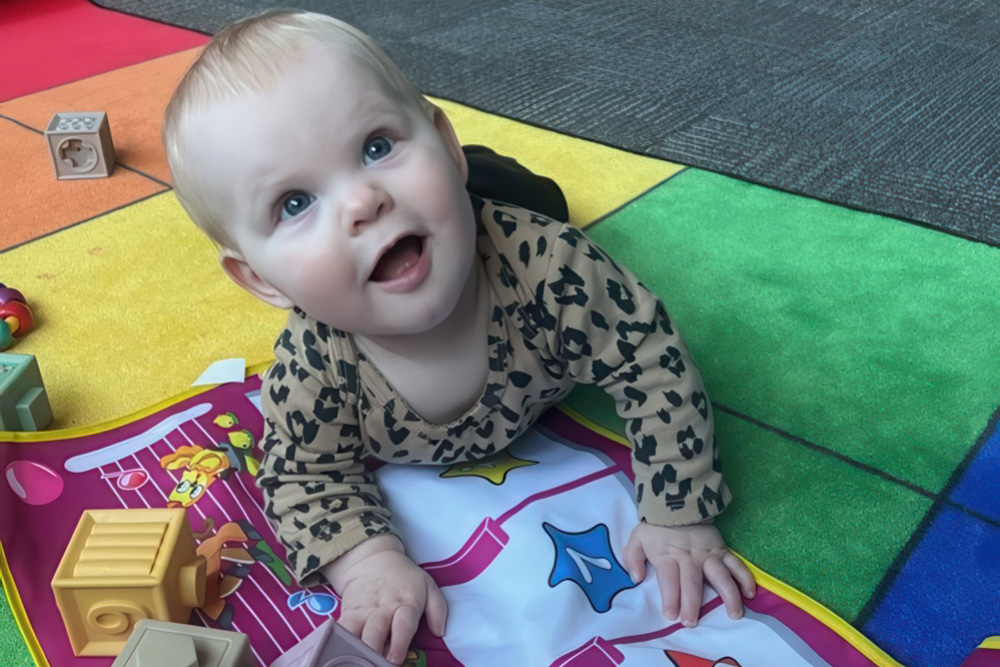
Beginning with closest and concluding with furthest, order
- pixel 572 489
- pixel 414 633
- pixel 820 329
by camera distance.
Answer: pixel 414 633 → pixel 572 489 → pixel 820 329

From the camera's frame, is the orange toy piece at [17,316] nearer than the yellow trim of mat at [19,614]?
No

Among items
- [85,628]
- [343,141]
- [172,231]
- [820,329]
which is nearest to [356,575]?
[85,628]

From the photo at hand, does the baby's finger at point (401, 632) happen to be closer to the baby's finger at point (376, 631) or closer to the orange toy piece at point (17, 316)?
the baby's finger at point (376, 631)

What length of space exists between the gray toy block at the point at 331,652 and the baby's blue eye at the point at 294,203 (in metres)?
0.26

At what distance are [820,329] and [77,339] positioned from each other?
81 cm

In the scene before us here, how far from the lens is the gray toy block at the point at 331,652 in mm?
559

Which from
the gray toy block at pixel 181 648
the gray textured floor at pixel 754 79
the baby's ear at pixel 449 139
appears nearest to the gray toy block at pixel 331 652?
the gray toy block at pixel 181 648

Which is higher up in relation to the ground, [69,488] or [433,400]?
[433,400]

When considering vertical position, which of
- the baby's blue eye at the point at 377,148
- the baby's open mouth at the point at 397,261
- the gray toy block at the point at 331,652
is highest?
the baby's blue eye at the point at 377,148

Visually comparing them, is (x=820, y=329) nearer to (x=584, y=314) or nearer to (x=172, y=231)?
(x=584, y=314)

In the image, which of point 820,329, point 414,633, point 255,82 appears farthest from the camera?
point 820,329

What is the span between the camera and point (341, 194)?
58 cm

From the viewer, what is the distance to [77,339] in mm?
1042

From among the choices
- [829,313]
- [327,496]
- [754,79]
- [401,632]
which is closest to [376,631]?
[401,632]
